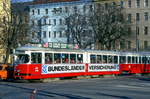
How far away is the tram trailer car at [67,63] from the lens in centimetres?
3048

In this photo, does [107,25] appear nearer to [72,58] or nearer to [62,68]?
[72,58]

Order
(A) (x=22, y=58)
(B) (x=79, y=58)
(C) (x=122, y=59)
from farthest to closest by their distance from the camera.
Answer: (C) (x=122, y=59)
(B) (x=79, y=58)
(A) (x=22, y=58)

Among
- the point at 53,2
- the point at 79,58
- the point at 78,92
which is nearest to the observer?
the point at 78,92

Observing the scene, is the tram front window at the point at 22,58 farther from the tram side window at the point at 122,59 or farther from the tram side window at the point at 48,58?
the tram side window at the point at 122,59

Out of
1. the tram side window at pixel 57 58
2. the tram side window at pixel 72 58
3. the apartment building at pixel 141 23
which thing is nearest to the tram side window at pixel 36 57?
the tram side window at pixel 57 58

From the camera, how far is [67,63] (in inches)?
1321

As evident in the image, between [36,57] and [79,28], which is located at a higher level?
[79,28]

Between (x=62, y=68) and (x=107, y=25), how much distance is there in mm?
29363

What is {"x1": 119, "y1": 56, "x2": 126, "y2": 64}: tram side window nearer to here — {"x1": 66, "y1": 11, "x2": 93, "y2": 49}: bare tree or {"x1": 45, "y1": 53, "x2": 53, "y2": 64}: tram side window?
{"x1": 45, "y1": 53, "x2": 53, "y2": 64}: tram side window

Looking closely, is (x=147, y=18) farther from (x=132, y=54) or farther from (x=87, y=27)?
(x=132, y=54)

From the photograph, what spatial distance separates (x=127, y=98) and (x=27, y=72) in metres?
13.1

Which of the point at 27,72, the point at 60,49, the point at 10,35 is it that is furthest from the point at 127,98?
the point at 10,35

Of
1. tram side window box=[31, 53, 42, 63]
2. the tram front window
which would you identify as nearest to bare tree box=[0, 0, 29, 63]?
the tram front window

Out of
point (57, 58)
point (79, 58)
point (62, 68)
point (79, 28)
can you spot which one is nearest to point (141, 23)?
point (79, 28)
